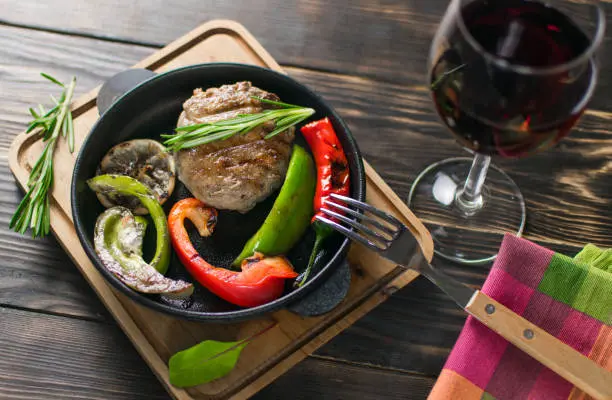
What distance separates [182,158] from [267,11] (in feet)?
2.61

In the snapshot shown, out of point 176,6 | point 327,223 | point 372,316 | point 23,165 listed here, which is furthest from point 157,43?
point 372,316

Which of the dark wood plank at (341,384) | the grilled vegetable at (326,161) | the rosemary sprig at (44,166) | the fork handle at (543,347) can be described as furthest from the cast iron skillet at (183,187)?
the fork handle at (543,347)

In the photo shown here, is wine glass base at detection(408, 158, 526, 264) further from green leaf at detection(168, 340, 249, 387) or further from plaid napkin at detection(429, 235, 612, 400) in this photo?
green leaf at detection(168, 340, 249, 387)

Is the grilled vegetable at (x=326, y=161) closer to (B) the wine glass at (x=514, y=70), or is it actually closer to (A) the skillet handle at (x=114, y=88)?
(B) the wine glass at (x=514, y=70)

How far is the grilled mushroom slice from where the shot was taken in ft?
6.48

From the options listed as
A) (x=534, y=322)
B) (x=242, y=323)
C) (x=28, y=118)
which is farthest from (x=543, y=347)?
(x=28, y=118)

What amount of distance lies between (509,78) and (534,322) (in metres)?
0.74

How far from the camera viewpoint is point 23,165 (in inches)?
83.5

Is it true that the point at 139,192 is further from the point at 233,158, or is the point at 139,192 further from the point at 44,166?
the point at 44,166

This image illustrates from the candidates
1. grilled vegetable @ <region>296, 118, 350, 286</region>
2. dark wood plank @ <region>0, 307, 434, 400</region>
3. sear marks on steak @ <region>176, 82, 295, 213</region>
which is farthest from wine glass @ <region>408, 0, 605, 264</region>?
dark wood plank @ <region>0, 307, 434, 400</region>

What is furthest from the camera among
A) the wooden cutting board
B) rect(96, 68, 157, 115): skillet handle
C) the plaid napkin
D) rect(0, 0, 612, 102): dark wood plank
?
rect(0, 0, 612, 102): dark wood plank

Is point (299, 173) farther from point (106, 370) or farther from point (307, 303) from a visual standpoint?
point (106, 370)

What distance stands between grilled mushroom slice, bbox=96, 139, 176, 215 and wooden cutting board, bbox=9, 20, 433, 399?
7.7 inches

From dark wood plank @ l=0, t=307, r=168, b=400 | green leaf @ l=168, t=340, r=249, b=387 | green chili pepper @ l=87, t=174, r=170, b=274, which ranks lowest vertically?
dark wood plank @ l=0, t=307, r=168, b=400
